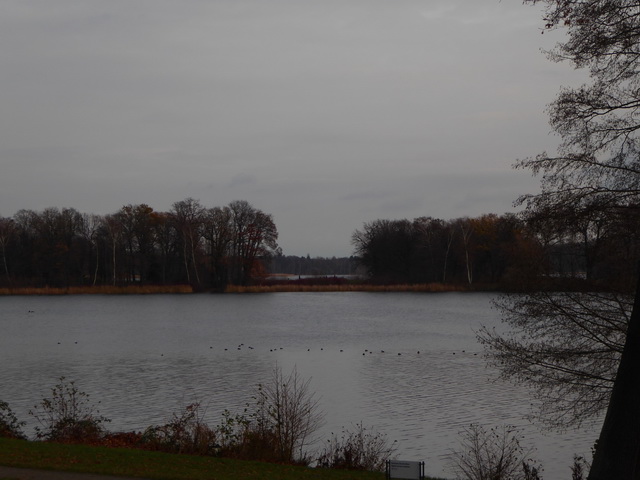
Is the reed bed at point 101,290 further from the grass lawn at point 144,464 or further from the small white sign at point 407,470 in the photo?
the small white sign at point 407,470

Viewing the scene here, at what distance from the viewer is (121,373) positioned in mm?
25172

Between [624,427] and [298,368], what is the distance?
1867 cm

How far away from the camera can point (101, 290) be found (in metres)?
84.2

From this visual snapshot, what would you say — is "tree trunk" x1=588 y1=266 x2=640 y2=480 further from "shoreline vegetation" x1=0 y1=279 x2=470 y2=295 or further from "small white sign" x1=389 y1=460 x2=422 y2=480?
"shoreline vegetation" x1=0 y1=279 x2=470 y2=295

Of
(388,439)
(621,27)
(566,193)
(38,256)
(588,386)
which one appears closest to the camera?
(621,27)

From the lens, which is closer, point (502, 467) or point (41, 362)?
point (502, 467)

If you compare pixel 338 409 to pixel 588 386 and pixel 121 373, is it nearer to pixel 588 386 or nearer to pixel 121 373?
pixel 588 386

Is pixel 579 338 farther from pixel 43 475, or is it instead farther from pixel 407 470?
pixel 43 475

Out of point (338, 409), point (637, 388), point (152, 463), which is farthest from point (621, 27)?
point (338, 409)

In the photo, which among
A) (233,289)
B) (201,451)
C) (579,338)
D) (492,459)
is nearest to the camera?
(201,451)

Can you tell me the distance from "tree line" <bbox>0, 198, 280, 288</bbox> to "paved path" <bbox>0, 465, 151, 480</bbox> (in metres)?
75.8

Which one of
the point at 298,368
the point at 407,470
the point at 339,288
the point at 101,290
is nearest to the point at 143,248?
the point at 101,290

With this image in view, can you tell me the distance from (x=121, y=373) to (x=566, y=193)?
18.1 meters

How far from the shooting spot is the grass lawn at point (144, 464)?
10.2 m
